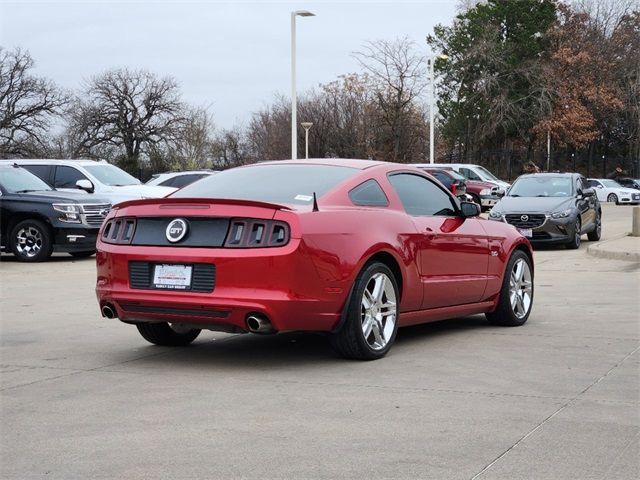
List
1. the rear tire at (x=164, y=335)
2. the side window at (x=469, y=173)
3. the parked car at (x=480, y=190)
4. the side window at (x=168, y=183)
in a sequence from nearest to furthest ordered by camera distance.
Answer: the rear tire at (x=164, y=335)
the side window at (x=168, y=183)
the parked car at (x=480, y=190)
the side window at (x=469, y=173)

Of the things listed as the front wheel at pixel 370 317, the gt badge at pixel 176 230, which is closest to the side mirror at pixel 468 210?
the front wheel at pixel 370 317

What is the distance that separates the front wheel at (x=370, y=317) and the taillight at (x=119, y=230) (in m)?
1.66

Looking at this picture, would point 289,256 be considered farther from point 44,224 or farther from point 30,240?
point 30,240

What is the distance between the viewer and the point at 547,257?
60.6ft

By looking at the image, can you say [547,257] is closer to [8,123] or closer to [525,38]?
[525,38]

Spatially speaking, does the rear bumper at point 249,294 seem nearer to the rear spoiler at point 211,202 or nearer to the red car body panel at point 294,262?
the red car body panel at point 294,262

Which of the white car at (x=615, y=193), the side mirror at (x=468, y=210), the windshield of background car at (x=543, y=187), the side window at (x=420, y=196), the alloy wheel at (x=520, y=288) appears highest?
the side window at (x=420, y=196)

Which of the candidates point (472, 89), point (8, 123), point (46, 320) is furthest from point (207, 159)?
point (46, 320)

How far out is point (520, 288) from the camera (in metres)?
9.64

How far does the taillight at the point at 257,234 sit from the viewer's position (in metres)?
6.83

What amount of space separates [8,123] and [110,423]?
61408 mm

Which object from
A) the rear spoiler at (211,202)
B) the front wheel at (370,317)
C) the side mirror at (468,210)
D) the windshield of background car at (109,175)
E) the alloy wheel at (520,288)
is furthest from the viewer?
the windshield of background car at (109,175)

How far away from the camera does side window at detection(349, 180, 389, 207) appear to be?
760cm

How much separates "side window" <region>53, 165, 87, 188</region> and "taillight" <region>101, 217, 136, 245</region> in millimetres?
14890
